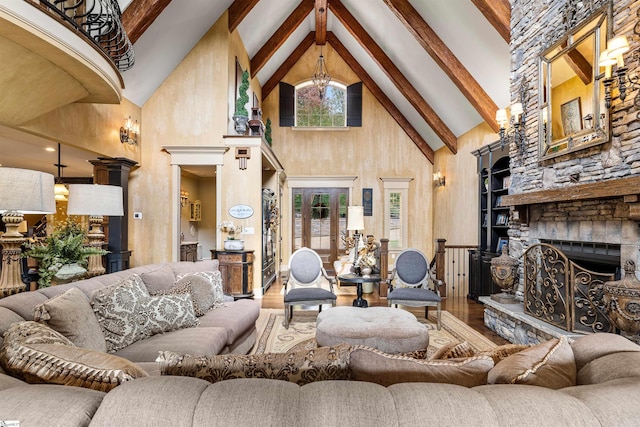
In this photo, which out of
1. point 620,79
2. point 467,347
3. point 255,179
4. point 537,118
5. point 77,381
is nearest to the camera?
point 77,381

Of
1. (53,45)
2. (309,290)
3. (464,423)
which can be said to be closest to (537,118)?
(309,290)

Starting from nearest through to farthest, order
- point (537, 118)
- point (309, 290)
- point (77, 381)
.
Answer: point (77, 381) < point (537, 118) < point (309, 290)

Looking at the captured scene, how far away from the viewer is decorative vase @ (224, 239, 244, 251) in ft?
17.8

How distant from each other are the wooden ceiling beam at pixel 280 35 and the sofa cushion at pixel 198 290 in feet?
18.7

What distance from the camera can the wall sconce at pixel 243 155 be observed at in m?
5.73

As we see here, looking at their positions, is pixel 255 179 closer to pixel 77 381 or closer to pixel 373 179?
pixel 373 179

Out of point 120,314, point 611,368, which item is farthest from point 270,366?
point 120,314

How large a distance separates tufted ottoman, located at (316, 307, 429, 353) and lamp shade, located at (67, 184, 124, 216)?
1934mm

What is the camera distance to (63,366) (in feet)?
3.22

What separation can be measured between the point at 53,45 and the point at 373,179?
704 cm

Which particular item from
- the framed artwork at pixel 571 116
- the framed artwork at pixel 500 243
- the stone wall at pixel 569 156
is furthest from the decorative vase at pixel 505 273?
the framed artwork at pixel 500 243

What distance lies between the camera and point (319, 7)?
6.59 metres

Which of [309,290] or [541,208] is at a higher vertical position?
[541,208]

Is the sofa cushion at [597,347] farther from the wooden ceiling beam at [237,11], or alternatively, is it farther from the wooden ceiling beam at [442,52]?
the wooden ceiling beam at [237,11]
